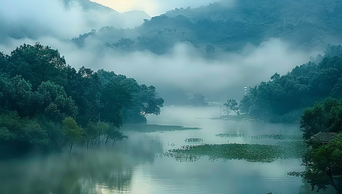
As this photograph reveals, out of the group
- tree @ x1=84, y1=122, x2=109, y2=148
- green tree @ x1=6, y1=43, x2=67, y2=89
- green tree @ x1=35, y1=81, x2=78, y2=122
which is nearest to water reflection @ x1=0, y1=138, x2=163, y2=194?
tree @ x1=84, y1=122, x2=109, y2=148

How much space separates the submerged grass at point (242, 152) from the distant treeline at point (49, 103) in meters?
12.0

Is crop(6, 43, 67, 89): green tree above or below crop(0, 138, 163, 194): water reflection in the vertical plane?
above

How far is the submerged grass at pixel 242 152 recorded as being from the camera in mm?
51625

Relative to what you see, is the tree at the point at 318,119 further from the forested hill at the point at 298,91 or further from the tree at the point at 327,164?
the forested hill at the point at 298,91

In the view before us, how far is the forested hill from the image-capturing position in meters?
99.2

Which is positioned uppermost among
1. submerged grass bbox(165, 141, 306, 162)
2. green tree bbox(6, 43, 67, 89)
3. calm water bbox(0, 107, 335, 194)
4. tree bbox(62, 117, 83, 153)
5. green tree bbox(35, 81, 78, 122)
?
green tree bbox(6, 43, 67, 89)

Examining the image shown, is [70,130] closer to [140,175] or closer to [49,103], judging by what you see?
[49,103]

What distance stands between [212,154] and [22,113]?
22.7 metres

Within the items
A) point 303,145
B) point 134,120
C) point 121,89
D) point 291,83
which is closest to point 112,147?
point 121,89

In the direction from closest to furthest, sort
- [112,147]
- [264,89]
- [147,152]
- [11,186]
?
[11,186], [147,152], [112,147], [264,89]

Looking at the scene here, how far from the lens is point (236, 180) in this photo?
39438 mm

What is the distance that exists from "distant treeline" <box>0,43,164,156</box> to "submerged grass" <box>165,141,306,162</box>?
1198 cm

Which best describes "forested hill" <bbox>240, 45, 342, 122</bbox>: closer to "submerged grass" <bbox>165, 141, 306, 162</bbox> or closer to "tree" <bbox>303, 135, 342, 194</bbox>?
"submerged grass" <bbox>165, 141, 306, 162</bbox>

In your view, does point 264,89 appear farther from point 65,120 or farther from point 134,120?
point 65,120
